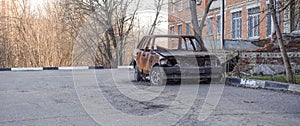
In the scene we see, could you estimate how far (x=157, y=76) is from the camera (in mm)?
9086

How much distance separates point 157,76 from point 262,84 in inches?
102

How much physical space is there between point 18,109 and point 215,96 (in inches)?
140

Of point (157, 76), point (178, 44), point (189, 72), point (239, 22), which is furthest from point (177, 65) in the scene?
point (239, 22)

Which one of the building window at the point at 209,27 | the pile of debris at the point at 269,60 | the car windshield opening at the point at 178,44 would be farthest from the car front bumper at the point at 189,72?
the building window at the point at 209,27

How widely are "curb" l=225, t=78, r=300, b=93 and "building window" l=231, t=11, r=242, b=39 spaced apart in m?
13.9

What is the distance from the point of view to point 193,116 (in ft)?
15.7

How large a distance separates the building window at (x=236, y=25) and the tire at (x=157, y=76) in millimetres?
14688

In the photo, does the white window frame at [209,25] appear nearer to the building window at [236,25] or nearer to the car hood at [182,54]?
the building window at [236,25]

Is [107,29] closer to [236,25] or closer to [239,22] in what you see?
[236,25]

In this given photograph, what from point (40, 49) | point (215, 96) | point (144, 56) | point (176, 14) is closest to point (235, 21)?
point (176, 14)

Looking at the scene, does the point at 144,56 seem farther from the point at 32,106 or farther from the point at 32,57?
the point at 32,57

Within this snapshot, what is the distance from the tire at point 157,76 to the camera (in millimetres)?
8889

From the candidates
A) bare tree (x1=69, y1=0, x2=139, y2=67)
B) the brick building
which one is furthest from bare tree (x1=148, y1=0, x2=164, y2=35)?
bare tree (x1=69, y1=0, x2=139, y2=67)

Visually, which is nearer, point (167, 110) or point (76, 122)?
point (76, 122)
